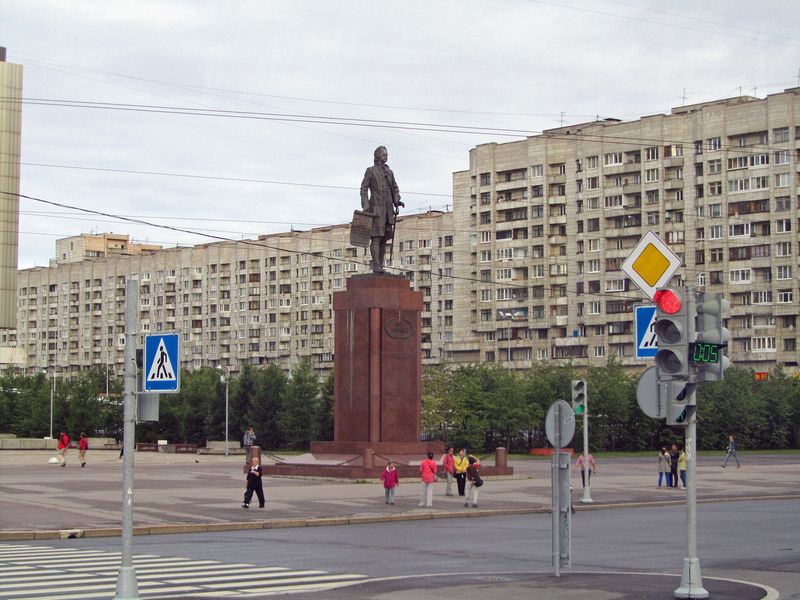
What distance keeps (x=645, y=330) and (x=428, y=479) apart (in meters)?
16.8

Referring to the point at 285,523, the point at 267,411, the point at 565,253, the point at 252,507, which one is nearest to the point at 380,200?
the point at 252,507

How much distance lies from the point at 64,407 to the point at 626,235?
5175 centimetres

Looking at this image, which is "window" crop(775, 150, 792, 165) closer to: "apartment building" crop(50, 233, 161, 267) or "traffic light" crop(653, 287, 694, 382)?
"traffic light" crop(653, 287, 694, 382)

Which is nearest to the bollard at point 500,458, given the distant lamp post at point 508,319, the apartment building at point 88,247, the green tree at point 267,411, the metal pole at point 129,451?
the metal pole at point 129,451

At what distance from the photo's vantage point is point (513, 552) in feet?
69.3

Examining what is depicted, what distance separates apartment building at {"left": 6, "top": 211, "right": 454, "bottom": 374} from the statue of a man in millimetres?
75947

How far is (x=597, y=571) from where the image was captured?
17.7 m

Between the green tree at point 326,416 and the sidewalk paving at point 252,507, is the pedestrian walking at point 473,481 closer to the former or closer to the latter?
the sidewalk paving at point 252,507

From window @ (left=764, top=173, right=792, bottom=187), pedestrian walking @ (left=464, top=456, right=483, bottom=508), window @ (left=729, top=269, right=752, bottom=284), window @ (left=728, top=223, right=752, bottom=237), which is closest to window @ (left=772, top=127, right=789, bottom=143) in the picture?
window @ (left=764, top=173, right=792, bottom=187)

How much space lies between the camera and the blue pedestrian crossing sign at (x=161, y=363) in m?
13.3

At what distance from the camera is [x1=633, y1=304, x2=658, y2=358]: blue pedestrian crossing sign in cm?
1641

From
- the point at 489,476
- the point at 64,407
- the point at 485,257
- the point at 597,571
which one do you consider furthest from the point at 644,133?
the point at 597,571

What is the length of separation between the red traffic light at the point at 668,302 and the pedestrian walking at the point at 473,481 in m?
18.8

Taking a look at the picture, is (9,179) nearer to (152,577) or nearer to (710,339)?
(152,577)
